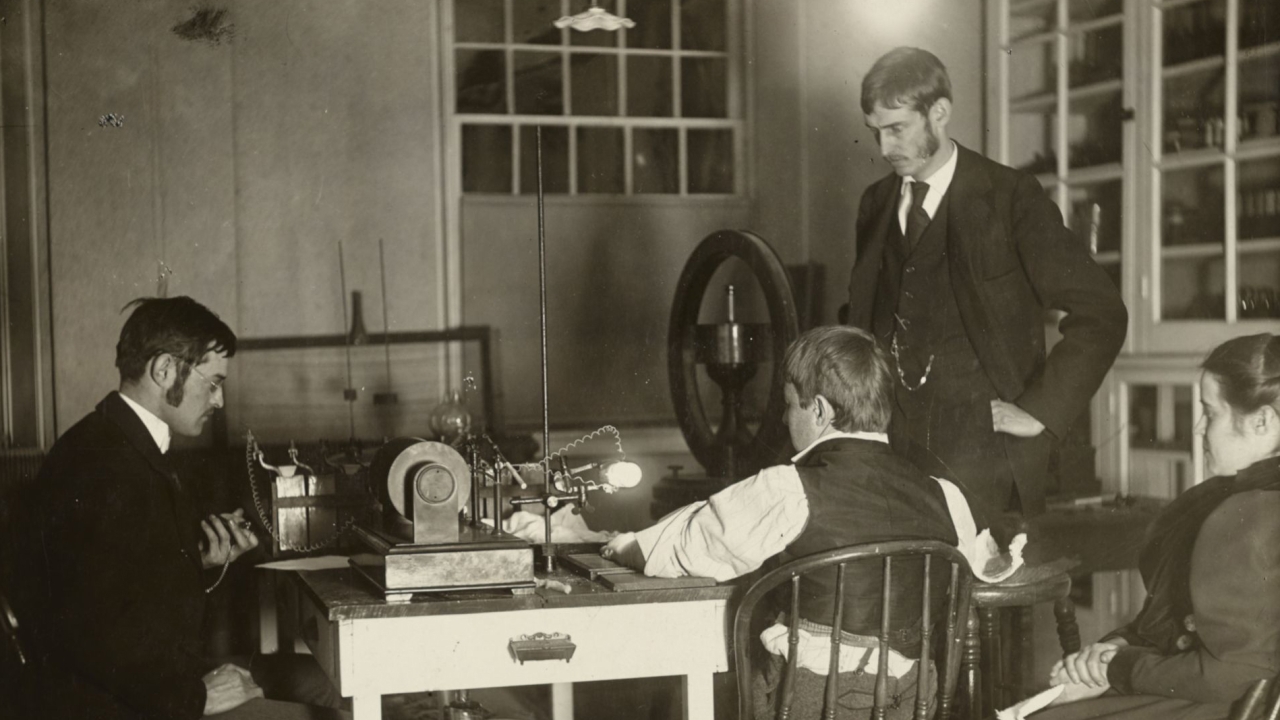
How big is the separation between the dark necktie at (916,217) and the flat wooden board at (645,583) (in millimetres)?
1349

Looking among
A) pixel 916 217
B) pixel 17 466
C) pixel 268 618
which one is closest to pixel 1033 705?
pixel 916 217

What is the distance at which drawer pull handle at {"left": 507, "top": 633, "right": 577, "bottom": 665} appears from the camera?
2.10 metres

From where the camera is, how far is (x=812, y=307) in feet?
18.6

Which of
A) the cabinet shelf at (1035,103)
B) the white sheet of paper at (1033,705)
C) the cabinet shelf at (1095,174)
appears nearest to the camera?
the white sheet of paper at (1033,705)


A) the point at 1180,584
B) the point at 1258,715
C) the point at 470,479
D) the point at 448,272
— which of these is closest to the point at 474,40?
the point at 448,272

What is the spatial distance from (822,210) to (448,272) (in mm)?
1897

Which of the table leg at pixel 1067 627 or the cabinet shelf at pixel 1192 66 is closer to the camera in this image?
the table leg at pixel 1067 627

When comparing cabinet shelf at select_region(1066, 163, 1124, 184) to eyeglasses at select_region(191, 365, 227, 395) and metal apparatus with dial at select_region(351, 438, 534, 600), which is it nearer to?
metal apparatus with dial at select_region(351, 438, 534, 600)

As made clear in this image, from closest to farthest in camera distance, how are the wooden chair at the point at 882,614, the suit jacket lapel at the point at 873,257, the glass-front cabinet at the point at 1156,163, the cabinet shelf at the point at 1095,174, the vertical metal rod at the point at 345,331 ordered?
the wooden chair at the point at 882,614 < the suit jacket lapel at the point at 873,257 < the glass-front cabinet at the point at 1156,163 < the cabinet shelf at the point at 1095,174 < the vertical metal rod at the point at 345,331

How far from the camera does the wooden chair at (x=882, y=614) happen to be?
6.67 feet

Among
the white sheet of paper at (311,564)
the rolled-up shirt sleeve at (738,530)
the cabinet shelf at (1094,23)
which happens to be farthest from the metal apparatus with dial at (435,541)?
the cabinet shelf at (1094,23)

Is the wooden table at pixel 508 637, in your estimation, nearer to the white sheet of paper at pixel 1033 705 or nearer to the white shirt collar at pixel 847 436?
the white shirt collar at pixel 847 436

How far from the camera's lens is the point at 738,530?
222cm

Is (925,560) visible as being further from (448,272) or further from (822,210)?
(448,272)
